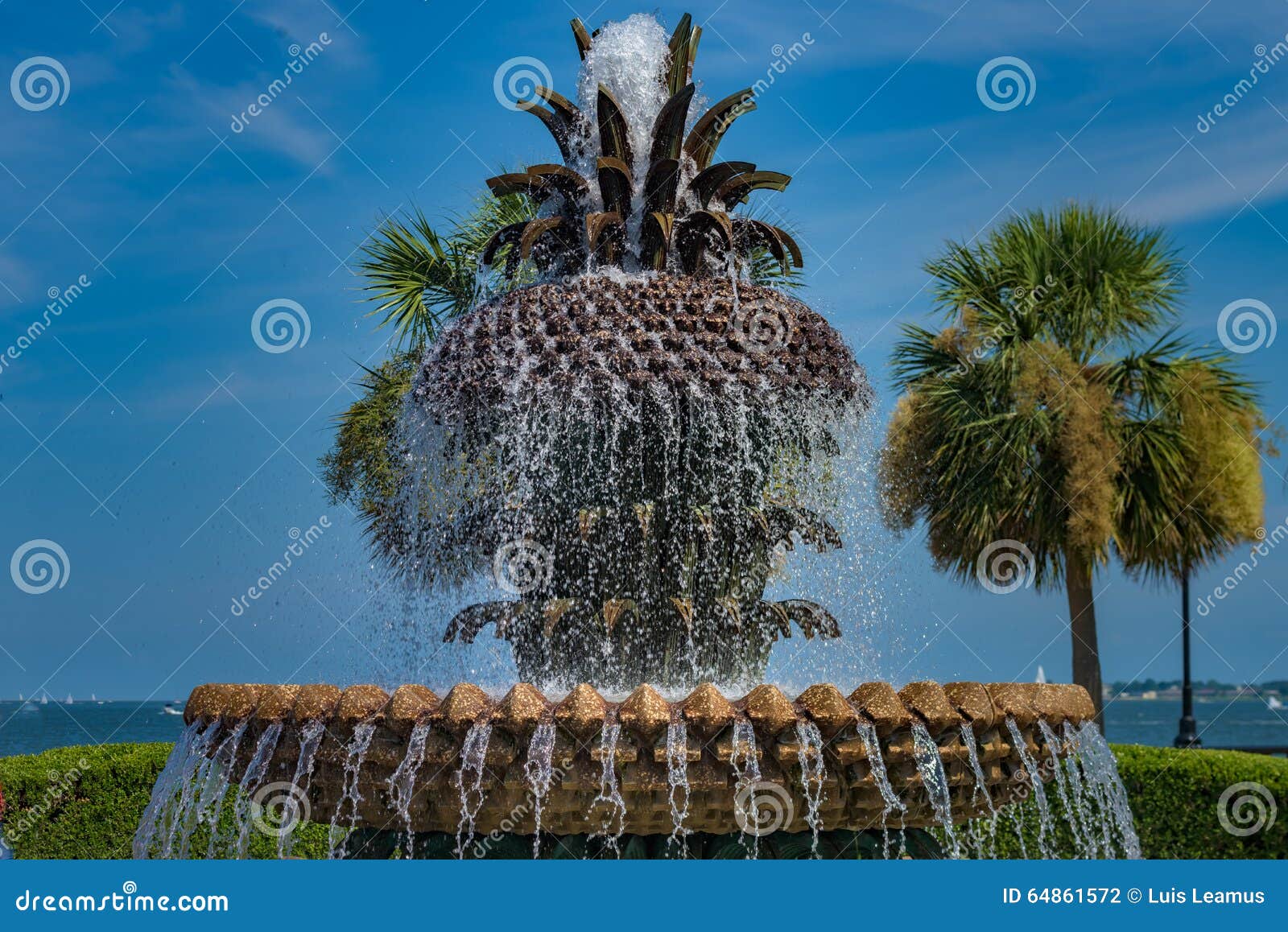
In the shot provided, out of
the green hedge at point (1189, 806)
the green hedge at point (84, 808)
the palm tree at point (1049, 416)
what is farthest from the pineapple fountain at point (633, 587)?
the palm tree at point (1049, 416)

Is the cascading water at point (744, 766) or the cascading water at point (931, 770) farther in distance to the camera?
the cascading water at point (931, 770)

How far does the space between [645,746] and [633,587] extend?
1405 mm

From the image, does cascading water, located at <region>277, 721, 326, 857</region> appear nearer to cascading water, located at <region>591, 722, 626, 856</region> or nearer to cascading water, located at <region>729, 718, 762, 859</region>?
cascading water, located at <region>591, 722, 626, 856</region>

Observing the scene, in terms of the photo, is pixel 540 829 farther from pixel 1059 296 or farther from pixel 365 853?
pixel 1059 296

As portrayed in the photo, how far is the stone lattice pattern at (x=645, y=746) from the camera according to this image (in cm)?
428

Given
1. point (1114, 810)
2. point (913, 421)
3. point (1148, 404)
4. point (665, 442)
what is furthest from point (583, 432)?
point (1148, 404)

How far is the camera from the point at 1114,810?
19.5 ft

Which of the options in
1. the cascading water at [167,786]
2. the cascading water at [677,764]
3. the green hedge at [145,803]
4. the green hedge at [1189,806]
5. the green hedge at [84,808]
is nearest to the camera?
the cascading water at [677,764]

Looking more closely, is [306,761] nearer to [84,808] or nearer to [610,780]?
[610,780]

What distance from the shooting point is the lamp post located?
20094 millimetres

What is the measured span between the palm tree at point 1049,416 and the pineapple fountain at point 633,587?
13.1 m

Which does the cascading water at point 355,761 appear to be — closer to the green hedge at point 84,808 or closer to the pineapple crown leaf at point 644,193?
the pineapple crown leaf at point 644,193

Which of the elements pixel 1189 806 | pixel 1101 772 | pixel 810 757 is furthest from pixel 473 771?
pixel 1189 806

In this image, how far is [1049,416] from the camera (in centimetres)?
1972
